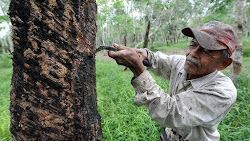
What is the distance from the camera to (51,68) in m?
0.74

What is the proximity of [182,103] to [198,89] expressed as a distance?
8.4 inches

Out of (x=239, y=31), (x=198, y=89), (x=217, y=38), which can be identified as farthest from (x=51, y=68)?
(x=239, y=31)

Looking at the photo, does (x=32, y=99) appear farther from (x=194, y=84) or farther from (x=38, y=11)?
(x=194, y=84)

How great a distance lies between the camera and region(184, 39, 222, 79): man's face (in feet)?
3.65

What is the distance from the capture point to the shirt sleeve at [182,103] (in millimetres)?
956

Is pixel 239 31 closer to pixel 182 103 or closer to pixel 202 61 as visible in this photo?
pixel 202 61

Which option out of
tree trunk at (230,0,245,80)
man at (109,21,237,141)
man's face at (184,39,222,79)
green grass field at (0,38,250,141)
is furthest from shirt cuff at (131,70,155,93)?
tree trunk at (230,0,245,80)

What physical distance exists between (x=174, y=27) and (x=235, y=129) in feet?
78.7

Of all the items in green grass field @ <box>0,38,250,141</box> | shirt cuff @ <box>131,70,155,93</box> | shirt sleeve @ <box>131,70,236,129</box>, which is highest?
shirt cuff @ <box>131,70,155,93</box>

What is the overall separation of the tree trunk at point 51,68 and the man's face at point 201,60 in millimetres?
811

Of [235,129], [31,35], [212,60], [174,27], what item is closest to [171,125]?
[212,60]

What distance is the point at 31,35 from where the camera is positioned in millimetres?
694

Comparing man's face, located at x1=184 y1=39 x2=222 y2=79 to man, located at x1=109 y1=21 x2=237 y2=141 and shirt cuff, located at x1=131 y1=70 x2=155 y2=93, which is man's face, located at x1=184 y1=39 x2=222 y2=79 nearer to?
man, located at x1=109 y1=21 x2=237 y2=141

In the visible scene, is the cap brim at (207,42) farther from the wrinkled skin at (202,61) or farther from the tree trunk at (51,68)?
the tree trunk at (51,68)
